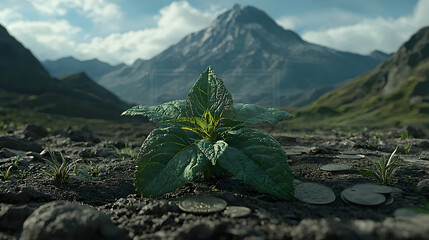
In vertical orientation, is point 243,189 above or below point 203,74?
below

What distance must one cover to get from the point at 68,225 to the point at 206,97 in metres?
1.69

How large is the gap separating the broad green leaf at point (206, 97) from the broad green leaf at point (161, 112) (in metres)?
0.12

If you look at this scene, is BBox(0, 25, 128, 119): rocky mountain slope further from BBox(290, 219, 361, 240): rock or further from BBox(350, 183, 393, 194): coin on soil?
BBox(290, 219, 361, 240): rock

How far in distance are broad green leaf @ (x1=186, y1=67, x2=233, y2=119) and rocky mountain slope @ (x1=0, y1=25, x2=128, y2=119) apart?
34476 millimetres

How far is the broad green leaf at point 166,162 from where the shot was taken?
7.31 feet

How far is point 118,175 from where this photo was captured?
3.37m

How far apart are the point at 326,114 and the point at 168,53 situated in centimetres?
14324

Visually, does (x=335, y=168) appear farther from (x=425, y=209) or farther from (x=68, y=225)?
(x=68, y=225)

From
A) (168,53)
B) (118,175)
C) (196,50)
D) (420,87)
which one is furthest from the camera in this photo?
(196,50)

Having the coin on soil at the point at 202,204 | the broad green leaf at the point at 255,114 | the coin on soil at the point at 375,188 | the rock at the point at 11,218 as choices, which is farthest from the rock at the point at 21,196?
the coin on soil at the point at 375,188

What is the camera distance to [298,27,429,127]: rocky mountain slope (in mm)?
35500

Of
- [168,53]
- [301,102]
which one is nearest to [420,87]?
[301,102]

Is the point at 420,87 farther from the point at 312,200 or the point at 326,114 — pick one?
the point at 312,200

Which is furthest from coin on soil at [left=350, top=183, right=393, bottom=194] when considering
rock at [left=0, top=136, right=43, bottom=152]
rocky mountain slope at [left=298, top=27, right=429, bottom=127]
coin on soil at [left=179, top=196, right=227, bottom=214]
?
rocky mountain slope at [left=298, top=27, right=429, bottom=127]
